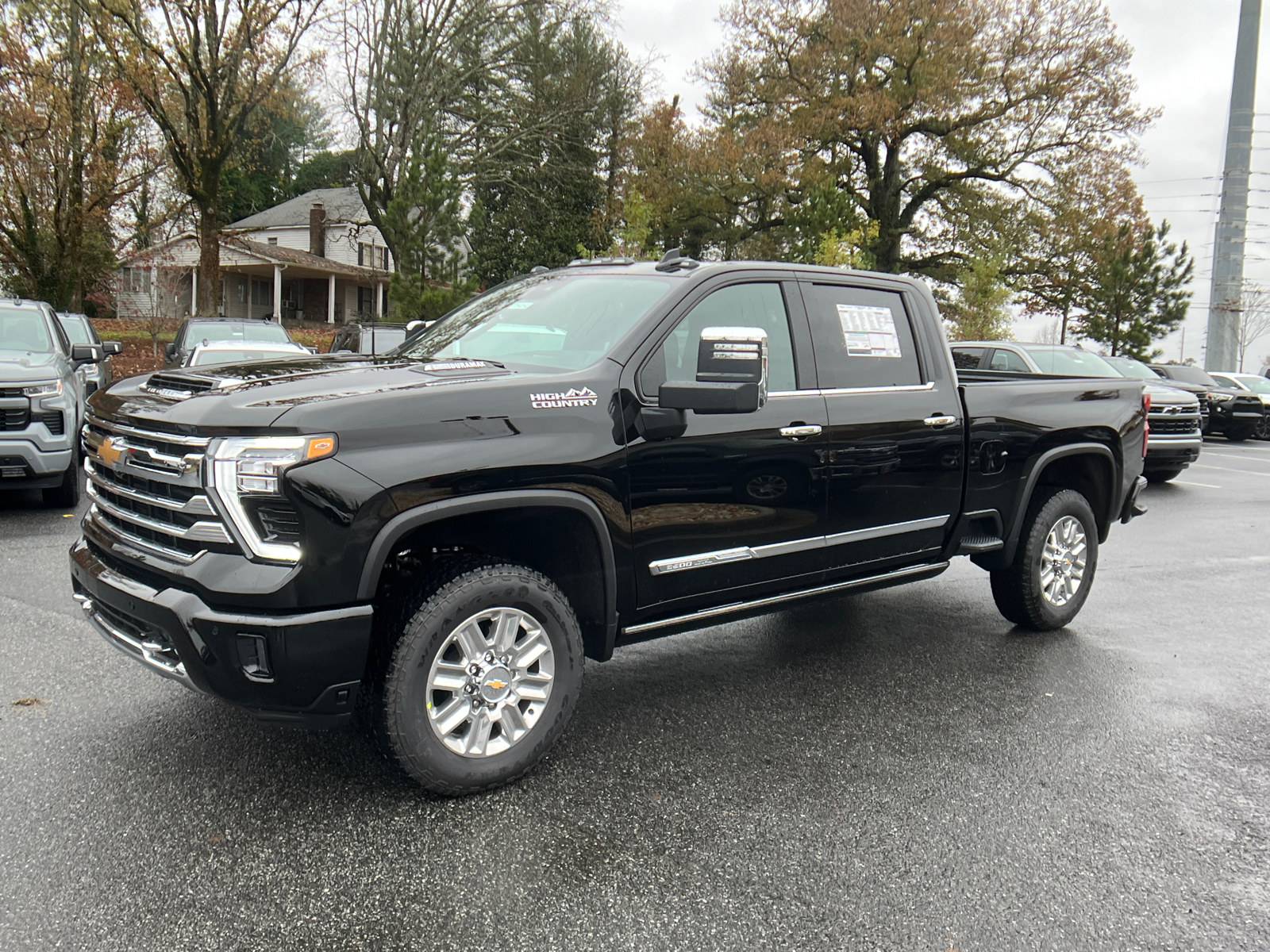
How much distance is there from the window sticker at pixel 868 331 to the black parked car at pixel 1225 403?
2108cm

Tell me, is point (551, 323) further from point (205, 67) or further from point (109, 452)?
point (205, 67)

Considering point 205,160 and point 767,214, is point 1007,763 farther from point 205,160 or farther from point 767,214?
point 767,214

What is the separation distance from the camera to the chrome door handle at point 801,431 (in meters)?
4.21

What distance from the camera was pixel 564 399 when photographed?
357cm

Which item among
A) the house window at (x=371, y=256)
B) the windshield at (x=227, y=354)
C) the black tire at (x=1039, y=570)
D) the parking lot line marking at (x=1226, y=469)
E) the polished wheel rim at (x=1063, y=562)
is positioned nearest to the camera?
the black tire at (x=1039, y=570)

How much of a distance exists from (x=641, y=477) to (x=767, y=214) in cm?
3425

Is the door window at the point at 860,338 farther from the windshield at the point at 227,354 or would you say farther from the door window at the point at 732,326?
the windshield at the point at 227,354

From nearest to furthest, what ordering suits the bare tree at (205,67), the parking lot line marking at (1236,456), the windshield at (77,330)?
the windshield at (77,330) < the parking lot line marking at (1236,456) < the bare tree at (205,67)

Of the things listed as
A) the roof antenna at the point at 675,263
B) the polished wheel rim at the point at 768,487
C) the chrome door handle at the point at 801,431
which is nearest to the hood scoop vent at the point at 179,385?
the roof antenna at the point at 675,263

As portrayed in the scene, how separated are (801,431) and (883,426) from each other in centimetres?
58

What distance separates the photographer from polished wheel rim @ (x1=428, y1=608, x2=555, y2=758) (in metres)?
3.38

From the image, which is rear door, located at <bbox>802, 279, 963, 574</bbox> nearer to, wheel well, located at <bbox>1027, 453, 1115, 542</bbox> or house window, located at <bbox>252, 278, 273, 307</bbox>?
wheel well, located at <bbox>1027, 453, 1115, 542</bbox>

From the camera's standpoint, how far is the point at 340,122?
31.7 metres

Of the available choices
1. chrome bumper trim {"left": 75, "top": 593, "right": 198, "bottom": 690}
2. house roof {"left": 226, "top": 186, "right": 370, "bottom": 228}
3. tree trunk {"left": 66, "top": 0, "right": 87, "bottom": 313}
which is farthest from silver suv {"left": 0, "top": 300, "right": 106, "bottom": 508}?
house roof {"left": 226, "top": 186, "right": 370, "bottom": 228}
